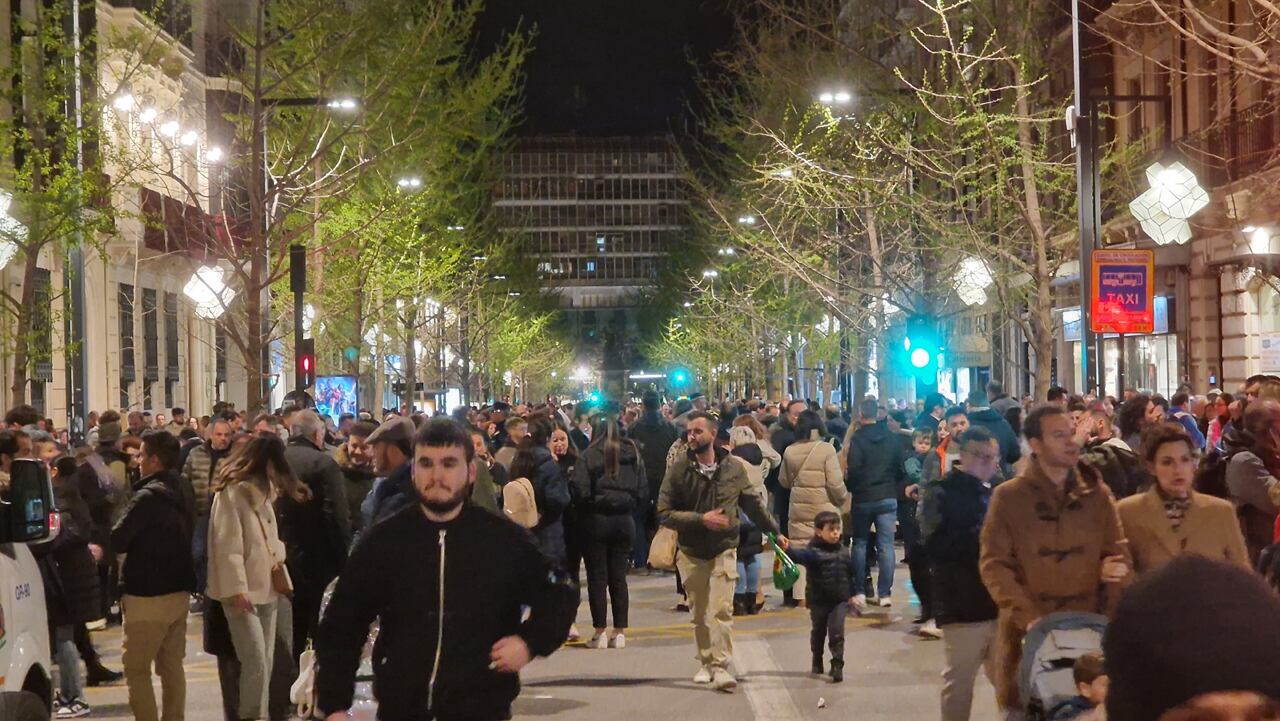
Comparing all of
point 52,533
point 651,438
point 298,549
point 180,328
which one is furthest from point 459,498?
point 180,328

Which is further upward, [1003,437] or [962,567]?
[1003,437]

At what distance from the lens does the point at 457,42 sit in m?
31.0

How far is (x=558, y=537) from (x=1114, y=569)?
23.1 ft

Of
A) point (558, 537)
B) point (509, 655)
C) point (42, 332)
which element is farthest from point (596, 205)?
point (509, 655)

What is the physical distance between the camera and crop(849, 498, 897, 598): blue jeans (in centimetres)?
1520

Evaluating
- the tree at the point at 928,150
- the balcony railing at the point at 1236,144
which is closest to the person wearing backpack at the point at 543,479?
the tree at the point at 928,150

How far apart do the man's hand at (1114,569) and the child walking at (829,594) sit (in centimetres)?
456

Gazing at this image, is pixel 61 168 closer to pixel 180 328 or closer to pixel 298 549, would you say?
pixel 298 549

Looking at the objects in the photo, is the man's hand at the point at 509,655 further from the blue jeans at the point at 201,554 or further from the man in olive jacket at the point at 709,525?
the man in olive jacket at the point at 709,525

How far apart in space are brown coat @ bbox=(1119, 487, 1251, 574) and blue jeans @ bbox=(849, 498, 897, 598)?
26.3 feet

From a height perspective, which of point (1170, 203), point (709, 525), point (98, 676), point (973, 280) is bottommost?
point (98, 676)

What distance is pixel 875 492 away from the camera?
15.4m

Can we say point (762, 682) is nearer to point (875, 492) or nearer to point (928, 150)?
point (875, 492)

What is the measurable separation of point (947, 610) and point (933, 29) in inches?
822
